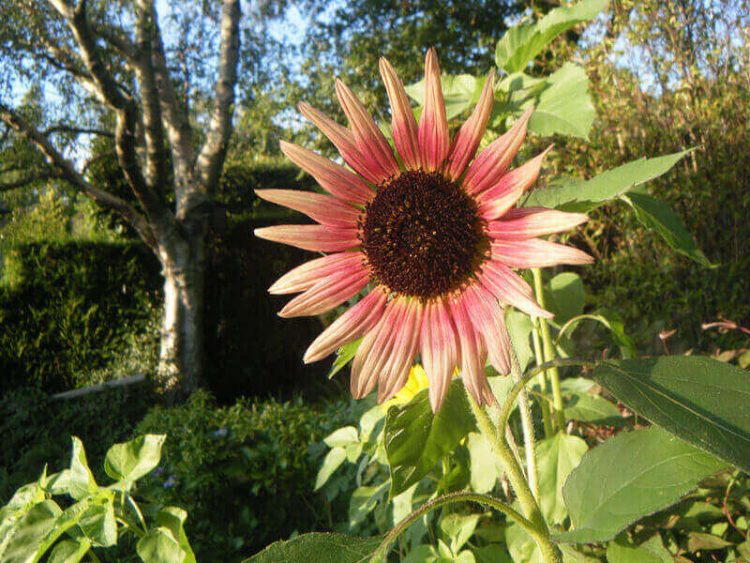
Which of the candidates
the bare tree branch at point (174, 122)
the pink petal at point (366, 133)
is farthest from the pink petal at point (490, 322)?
the bare tree branch at point (174, 122)

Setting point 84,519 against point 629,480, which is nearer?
point 629,480

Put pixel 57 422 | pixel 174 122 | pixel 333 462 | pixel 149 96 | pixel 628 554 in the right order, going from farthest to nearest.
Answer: pixel 174 122 → pixel 149 96 → pixel 57 422 → pixel 333 462 → pixel 628 554

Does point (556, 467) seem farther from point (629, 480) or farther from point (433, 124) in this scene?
point (433, 124)

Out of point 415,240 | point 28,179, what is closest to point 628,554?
point 415,240

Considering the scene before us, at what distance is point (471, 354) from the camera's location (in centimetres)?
73

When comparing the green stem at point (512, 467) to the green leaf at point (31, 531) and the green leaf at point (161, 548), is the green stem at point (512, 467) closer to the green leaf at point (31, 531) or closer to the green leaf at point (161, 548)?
the green leaf at point (161, 548)

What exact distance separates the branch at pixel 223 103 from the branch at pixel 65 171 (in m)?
0.80

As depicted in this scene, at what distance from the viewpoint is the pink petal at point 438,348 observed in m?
0.72

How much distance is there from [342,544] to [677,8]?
507 cm

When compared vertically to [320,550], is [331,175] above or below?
above

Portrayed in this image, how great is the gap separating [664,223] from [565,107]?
0.26 metres

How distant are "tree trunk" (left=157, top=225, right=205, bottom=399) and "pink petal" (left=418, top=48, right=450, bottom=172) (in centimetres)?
596

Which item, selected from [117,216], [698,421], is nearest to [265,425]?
[698,421]

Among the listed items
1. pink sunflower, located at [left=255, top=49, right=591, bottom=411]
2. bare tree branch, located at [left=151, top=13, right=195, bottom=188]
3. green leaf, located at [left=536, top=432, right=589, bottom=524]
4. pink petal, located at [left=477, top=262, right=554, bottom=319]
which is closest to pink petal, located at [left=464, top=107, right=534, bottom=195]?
pink sunflower, located at [left=255, top=49, right=591, bottom=411]
